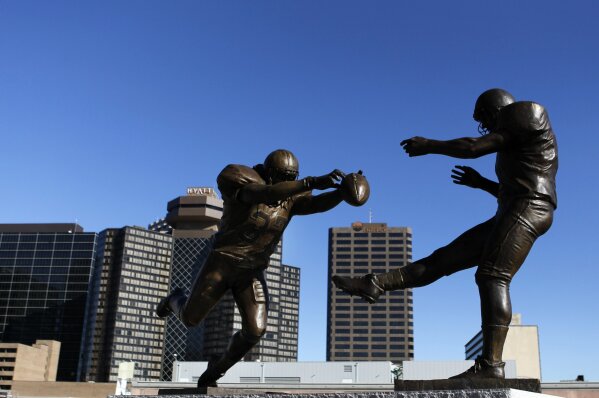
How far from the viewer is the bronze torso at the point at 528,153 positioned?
5.05 meters

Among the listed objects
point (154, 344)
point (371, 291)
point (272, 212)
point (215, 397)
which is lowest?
point (215, 397)

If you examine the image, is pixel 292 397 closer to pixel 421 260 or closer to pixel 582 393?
pixel 421 260

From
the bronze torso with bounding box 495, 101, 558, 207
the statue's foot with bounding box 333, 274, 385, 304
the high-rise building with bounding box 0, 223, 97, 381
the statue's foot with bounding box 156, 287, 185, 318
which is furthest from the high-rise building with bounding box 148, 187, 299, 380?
the bronze torso with bounding box 495, 101, 558, 207

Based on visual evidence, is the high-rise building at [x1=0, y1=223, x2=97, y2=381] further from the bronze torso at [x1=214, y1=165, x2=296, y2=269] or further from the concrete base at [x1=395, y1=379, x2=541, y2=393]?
the concrete base at [x1=395, y1=379, x2=541, y2=393]

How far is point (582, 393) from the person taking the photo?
194ft

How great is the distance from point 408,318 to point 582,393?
139613 millimetres

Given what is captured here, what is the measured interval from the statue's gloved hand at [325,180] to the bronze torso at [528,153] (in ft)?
4.64

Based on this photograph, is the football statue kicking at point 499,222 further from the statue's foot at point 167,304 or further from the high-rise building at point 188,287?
the high-rise building at point 188,287

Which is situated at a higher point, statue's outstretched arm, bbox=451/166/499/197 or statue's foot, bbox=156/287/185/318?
statue's outstretched arm, bbox=451/166/499/197

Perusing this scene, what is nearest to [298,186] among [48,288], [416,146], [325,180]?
[325,180]

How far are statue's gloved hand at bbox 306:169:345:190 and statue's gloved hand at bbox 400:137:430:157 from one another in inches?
30.6

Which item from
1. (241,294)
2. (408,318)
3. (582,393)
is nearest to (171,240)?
(408,318)

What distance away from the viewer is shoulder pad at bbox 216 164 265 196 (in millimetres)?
6051

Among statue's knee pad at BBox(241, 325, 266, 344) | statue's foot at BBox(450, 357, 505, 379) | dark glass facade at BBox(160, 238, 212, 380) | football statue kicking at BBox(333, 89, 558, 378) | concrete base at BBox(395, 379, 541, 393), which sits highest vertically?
dark glass facade at BBox(160, 238, 212, 380)
